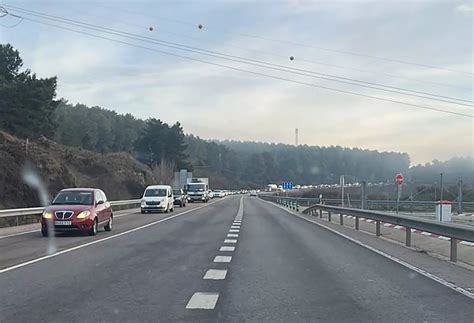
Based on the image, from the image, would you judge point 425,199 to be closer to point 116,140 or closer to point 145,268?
point 145,268

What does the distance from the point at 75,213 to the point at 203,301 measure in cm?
1178

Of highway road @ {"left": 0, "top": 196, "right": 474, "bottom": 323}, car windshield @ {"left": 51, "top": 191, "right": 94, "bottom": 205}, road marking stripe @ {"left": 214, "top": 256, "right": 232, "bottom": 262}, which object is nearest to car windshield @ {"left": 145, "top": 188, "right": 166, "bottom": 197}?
car windshield @ {"left": 51, "top": 191, "right": 94, "bottom": 205}

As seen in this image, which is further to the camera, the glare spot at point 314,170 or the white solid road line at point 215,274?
the glare spot at point 314,170

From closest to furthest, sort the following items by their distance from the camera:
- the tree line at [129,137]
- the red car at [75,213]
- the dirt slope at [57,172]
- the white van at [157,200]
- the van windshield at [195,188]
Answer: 1. the red car at [75,213]
2. the white van at [157,200]
3. the dirt slope at [57,172]
4. the tree line at [129,137]
5. the van windshield at [195,188]

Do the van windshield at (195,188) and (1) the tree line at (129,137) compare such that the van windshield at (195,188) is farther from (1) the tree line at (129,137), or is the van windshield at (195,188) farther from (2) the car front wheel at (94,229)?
(2) the car front wheel at (94,229)

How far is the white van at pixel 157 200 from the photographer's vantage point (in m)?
40.1

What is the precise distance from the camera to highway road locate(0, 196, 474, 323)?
7.89 meters

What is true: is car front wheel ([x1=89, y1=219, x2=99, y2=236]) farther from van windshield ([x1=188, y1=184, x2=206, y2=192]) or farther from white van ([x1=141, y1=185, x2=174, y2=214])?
van windshield ([x1=188, y1=184, x2=206, y2=192])

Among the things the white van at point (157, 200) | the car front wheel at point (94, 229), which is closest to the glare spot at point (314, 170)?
the white van at point (157, 200)

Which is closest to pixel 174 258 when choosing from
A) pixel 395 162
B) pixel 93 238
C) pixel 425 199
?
pixel 93 238

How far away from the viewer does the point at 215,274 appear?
11305 millimetres

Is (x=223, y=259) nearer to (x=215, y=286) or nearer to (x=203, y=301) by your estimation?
(x=215, y=286)

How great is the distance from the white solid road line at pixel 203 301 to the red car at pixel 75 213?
36.5 ft

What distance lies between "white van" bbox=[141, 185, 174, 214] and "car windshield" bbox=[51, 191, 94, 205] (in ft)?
60.4
